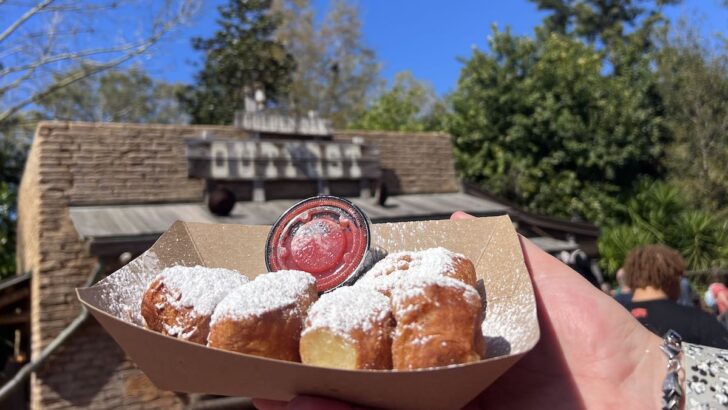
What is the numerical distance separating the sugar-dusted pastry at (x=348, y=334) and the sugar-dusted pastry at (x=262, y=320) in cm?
→ 6

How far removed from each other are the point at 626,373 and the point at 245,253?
121cm

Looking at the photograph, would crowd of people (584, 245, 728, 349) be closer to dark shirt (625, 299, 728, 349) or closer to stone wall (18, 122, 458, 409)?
dark shirt (625, 299, 728, 349)

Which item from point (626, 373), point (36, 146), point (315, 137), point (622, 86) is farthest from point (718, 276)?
point (622, 86)

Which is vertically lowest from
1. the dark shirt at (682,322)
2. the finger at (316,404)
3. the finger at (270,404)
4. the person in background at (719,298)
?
the person in background at (719,298)

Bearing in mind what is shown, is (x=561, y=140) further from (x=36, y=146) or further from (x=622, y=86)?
(x=36, y=146)

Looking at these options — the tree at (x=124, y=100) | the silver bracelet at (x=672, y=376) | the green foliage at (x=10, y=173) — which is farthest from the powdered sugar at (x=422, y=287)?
the tree at (x=124, y=100)

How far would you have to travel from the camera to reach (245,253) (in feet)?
6.53

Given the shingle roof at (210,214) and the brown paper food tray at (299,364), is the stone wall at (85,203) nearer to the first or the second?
the shingle roof at (210,214)

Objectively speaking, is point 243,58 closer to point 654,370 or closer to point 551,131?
point 551,131

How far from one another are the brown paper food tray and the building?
4.59 metres

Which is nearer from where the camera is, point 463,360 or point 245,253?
point 463,360

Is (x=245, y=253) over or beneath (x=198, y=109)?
beneath

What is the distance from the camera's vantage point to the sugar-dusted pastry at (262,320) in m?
1.40

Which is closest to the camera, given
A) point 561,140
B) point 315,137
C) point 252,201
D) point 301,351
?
point 301,351
